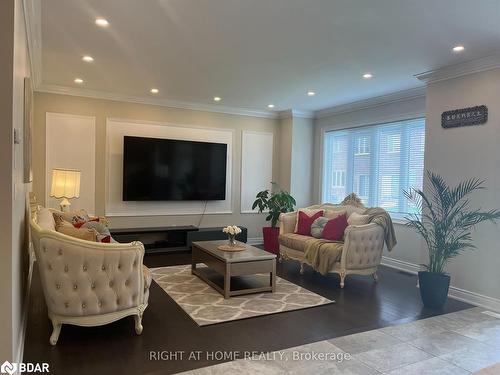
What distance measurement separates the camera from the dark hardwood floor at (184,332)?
263 cm

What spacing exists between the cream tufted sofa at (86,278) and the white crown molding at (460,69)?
12.9 ft

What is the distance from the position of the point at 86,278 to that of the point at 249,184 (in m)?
4.81

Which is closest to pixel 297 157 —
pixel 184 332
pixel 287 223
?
pixel 287 223

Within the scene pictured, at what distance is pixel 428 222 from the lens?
4.70m

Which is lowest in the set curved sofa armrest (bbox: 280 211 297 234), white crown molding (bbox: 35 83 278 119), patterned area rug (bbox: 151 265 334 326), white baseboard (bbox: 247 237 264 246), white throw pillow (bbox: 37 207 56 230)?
patterned area rug (bbox: 151 265 334 326)

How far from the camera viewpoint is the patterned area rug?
3562 mm

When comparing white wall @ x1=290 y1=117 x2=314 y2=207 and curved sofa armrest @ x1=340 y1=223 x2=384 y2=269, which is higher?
white wall @ x1=290 y1=117 x2=314 y2=207

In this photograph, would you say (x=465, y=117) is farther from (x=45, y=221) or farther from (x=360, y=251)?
(x=45, y=221)

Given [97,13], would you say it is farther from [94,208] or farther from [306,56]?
[94,208]

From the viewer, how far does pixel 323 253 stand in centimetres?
473

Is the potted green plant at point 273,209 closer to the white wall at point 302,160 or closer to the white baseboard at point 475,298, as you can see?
the white wall at point 302,160

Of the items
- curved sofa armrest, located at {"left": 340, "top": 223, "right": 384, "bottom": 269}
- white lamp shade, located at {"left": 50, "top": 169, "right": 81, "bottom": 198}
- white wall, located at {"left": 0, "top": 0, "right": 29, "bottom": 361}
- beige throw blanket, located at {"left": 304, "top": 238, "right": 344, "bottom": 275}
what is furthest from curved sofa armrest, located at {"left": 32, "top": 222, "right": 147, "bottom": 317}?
curved sofa armrest, located at {"left": 340, "top": 223, "right": 384, "bottom": 269}

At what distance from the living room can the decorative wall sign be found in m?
0.02

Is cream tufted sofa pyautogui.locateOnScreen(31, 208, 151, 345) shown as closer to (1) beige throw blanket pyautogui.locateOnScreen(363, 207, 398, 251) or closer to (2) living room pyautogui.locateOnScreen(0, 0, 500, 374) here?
(2) living room pyautogui.locateOnScreen(0, 0, 500, 374)
